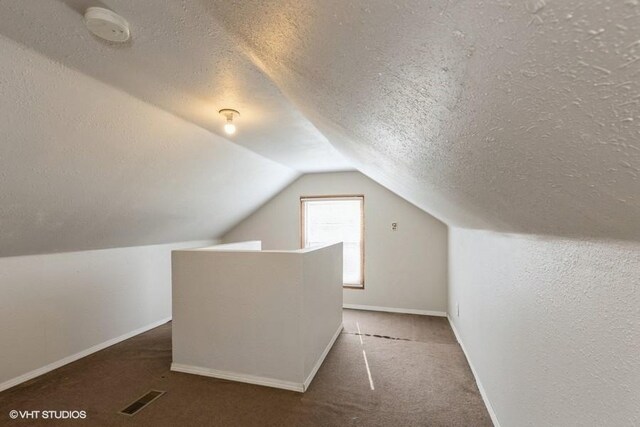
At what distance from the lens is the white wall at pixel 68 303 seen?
2.38m

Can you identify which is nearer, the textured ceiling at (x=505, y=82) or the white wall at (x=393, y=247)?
the textured ceiling at (x=505, y=82)

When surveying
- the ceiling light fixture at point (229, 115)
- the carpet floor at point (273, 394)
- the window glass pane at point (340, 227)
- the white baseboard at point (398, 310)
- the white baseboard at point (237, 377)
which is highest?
the ceiling light fixture at point (229, 115)

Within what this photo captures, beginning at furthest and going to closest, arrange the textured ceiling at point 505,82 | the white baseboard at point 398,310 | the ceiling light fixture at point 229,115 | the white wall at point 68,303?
the white baseboard at point 398,310
the white wall at point 68,303
the ceiling light fixture at point 229,115
the textured ceiling at point 505,82

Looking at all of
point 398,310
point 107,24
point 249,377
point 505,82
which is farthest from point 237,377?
point 505,82

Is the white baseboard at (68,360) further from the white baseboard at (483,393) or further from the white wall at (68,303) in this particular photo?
the white baseboard at (483,393)

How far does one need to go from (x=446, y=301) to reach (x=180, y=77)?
4078 millimetres

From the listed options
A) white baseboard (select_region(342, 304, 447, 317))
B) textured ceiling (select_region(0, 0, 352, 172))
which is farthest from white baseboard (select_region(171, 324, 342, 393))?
textured ceiling (select_region(0, 0, 352, 172))

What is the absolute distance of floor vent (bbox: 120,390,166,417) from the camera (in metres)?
2.04

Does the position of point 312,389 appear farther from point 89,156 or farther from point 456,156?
point 89,156

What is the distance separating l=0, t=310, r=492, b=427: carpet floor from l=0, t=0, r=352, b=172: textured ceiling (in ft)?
6.92

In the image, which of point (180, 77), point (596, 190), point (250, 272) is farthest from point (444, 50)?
point (250, 272)

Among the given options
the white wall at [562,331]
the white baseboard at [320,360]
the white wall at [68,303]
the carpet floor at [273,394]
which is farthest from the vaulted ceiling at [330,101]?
the white baseboard at [320,360]

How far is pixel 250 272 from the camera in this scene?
238 cm

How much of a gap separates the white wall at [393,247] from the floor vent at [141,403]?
2792mm
